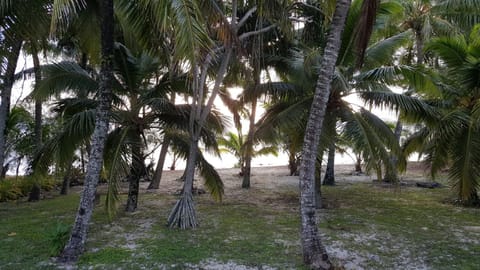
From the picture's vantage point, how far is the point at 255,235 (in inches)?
302

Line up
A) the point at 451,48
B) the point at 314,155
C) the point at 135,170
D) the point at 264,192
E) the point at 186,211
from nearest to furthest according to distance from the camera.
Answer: the point at 314,155 < the point at 186,211 < the point at 135,170 < the point at 451,48 < the point at 264,192

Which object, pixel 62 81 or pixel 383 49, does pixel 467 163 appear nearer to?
pixel 383 49

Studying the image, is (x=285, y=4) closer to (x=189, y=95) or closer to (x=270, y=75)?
(x=189, y=95)

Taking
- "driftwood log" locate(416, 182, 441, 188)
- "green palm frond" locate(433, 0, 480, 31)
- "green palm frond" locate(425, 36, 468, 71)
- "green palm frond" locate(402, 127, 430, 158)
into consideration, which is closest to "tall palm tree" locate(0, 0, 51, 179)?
"green palm frond" locate(425, 36, 468, 71)

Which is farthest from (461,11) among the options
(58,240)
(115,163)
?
(58,240)

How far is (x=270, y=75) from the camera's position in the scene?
12.6 m

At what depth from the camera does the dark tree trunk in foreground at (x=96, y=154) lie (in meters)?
6.20

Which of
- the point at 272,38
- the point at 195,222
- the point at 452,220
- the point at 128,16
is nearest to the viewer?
the point at 128,16

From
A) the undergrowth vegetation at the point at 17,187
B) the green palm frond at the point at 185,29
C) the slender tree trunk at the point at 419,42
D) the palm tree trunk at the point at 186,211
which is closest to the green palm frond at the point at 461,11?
the slender tree trunk at the point at 419,42

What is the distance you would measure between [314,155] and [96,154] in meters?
3.76

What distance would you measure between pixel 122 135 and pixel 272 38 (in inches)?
229

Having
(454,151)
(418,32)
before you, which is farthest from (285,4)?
(418,32)

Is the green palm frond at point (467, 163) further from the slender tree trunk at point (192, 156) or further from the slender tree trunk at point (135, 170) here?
the slender tree trunk at point (135, 170)

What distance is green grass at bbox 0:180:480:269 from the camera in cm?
624
